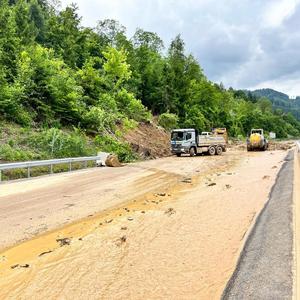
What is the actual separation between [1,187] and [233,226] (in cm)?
989

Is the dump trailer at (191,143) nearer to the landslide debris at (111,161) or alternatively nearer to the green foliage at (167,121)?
the landslide debris at (111,161)

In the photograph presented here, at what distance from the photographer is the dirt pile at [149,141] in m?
36.0

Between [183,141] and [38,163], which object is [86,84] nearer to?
[183,141]

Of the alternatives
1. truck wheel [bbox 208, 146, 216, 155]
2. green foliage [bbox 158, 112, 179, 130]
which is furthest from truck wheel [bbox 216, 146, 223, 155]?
green foliage [bbox 158, 112, 179, 130]

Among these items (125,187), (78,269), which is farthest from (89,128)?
(78,269)

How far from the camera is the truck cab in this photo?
3666cm

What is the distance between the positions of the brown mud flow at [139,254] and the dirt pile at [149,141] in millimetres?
22955

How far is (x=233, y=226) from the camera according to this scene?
9359 mm

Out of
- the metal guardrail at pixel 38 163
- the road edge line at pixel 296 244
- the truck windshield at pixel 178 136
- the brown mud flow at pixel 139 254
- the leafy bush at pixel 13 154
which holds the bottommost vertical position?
the brown mud flow at pixel 139 254

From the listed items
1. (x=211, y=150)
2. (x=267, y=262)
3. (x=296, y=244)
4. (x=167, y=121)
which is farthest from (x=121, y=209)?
(x=167, y=121)

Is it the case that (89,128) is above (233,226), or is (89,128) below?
above

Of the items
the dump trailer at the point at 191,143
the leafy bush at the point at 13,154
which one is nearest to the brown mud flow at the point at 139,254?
the leafy bush at the point at 13,154

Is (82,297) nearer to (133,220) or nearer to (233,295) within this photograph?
(233,295)

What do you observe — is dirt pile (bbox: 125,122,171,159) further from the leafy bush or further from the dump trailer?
the leafy bush
